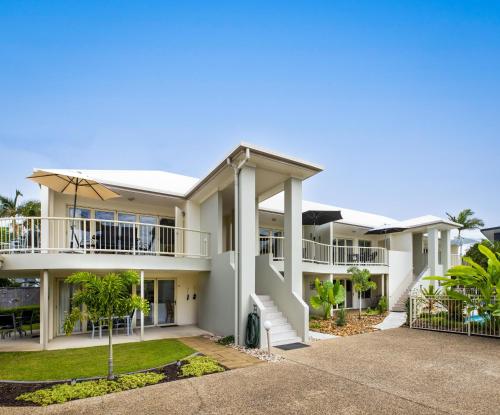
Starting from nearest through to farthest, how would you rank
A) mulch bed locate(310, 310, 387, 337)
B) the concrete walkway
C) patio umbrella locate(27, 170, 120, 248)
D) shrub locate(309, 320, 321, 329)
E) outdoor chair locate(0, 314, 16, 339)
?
patio umbrella locate(27, 170, 120, 248) < outdoor chair locate(0, 314, 16, 339) < mulch bed locate(310, 310, 387, 337) < shrub locate(309, 320, 321, 329) < the concrete walkway

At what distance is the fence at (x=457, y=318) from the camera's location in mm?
11266

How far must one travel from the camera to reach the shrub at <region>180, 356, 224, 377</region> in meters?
7.25

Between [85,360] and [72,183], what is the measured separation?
5.56 meters

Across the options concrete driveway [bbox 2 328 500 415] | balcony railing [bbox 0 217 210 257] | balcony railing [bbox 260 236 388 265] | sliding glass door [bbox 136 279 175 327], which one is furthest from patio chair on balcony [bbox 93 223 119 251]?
concrete driveway [bbox 2 328 500 415]

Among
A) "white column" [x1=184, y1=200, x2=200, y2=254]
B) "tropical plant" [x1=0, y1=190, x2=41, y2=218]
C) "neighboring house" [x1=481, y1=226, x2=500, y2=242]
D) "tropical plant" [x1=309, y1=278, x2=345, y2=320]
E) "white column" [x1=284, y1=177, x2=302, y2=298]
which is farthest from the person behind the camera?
"neighboring house" [x1=481, y1=226, x2=500, y2=242]

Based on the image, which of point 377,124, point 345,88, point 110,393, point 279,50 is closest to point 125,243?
point 110,393

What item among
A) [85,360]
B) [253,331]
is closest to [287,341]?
[253,331]

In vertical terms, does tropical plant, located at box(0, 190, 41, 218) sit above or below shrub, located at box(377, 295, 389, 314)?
above

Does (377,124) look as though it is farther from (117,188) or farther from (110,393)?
(110,393)

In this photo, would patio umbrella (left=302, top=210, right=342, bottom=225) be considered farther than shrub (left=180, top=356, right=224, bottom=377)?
Yes

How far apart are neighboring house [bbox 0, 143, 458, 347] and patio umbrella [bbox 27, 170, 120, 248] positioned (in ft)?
0.79

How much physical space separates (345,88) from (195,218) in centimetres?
970

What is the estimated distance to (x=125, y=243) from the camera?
41.1 feet

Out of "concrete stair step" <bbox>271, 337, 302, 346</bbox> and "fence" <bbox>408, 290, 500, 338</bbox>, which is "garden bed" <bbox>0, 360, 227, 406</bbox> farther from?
"fence" <bbox>408, 290, 500, 338</bbox>
